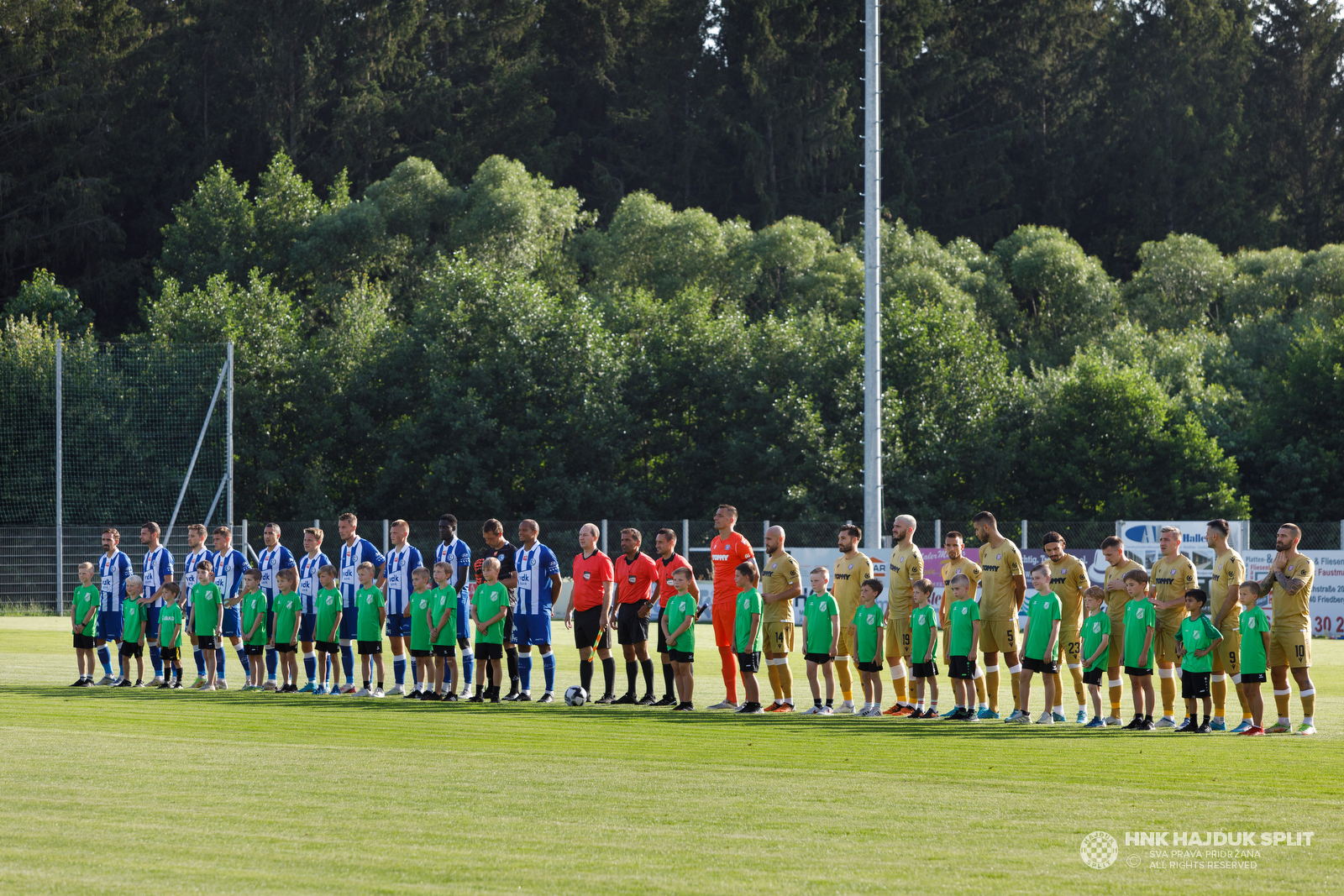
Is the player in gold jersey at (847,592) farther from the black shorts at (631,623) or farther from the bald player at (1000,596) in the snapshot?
the black shorts at (631,623)

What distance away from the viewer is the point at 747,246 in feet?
173

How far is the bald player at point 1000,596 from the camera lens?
1379 centimetres

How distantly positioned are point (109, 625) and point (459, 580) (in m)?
4.29

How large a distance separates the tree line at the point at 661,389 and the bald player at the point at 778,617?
26.0m

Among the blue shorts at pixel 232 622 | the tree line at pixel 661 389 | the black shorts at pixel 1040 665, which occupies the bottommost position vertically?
the black shorts at pixel 1040 665

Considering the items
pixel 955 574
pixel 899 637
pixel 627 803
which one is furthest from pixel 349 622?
pixel 627 803

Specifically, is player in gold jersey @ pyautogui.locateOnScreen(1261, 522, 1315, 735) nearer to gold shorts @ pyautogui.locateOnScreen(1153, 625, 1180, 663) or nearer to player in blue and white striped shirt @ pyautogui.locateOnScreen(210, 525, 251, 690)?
gold shorts @ pyautogui.locateOnScreen(1153, 625, 1180, 663)

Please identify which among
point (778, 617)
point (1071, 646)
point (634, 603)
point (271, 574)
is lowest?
point (1071, 646)

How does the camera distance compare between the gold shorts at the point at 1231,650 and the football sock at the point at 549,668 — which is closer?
the gold shorts at the point at 1231,650

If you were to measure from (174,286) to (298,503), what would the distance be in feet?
24.9

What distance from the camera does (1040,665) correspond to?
1351cm

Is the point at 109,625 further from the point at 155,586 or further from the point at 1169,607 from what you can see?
the point at 1169,607

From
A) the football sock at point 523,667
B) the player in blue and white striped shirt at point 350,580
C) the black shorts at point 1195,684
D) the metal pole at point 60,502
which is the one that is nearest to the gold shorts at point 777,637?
the football sock at point 523,667

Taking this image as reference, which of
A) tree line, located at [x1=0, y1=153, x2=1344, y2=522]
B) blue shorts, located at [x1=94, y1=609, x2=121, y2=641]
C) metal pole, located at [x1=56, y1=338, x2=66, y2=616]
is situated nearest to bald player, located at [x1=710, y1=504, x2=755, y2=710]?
blue shorts, located at [x1=94, y1=609, x2=121, y2=641]
